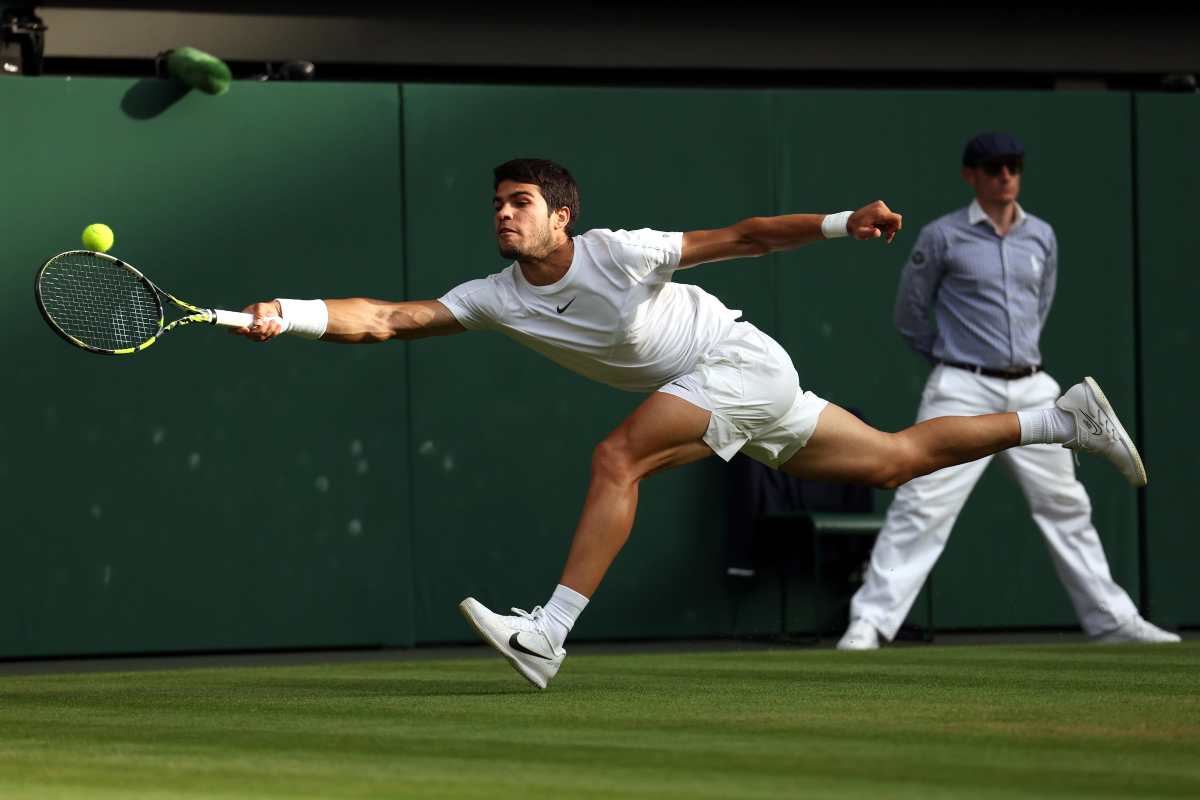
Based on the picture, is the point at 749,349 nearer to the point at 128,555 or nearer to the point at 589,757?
the point at 589,757

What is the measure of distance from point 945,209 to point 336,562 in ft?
12.1

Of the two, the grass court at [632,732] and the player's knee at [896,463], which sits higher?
the player's knee at [896,463]

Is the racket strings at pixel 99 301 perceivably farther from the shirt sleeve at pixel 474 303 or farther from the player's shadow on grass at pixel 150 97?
the player's shadow on grass at pixel 150 97

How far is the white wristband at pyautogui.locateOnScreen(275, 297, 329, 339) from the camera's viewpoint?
6.68 metres

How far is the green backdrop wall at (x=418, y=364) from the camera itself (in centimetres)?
982

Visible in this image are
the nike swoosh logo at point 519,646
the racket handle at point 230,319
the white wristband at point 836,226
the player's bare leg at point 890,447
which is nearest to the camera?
the racket handle at point 230,319

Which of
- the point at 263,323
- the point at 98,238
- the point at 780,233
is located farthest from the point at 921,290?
the point at 98,238

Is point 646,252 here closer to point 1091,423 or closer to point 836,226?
point 836,226

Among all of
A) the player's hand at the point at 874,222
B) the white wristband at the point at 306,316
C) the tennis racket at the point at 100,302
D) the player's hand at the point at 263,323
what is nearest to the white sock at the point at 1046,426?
the player's hand at the point at 874,222

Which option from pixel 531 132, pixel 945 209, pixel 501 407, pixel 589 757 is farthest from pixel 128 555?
pixel 589 757


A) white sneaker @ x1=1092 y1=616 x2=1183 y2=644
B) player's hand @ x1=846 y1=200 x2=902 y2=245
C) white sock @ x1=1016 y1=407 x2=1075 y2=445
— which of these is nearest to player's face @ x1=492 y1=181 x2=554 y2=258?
player's hand @ x1=846 y1=200 x2=902 y2=245

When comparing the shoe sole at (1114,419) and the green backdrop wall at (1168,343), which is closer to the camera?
the shoe sole at (1114,419)

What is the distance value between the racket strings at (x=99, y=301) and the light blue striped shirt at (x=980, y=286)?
12.1 ft

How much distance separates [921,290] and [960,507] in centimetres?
105
